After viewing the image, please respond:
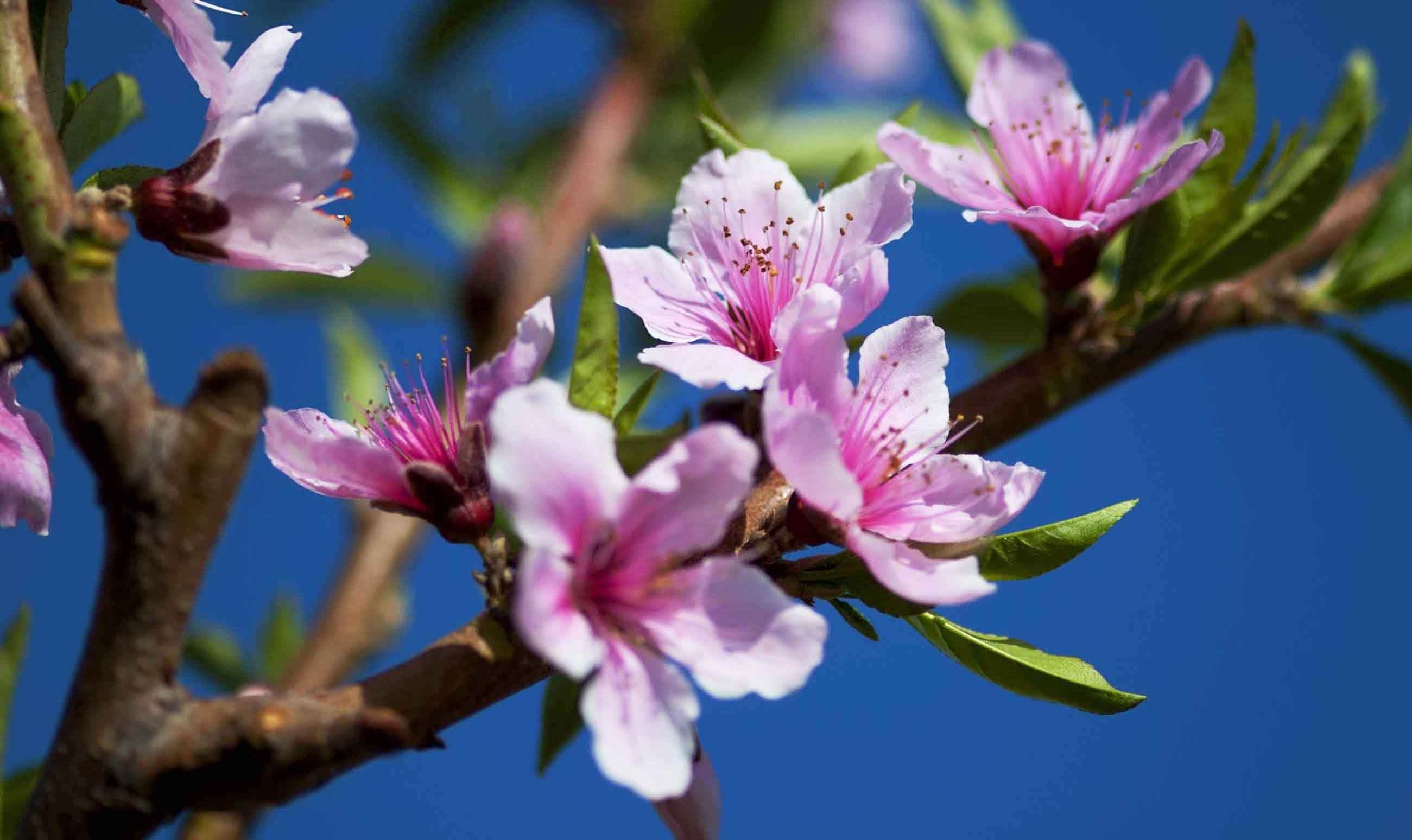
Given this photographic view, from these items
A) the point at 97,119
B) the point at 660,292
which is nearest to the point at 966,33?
the point at 660,292

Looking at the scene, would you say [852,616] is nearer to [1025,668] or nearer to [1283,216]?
[1025,668]

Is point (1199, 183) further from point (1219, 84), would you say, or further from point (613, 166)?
point (613, 166)

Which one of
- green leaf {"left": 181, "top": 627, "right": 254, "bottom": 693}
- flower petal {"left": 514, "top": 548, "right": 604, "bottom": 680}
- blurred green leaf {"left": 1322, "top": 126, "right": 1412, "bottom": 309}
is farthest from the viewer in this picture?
green leaf {"left": 181, "top": 627, "right": 254, "bottom": 693}

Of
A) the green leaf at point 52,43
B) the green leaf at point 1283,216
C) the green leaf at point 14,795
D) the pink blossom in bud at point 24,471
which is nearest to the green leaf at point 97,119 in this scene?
the green leaf at point 52,43

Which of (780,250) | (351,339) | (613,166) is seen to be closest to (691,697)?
(780,250)

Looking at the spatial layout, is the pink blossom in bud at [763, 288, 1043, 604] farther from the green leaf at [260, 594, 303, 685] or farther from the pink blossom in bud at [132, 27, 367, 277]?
the green leaf at [260, 594, 303, 685]

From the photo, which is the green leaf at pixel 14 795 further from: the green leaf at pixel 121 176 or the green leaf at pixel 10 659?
the green leaf at pixel 121 176

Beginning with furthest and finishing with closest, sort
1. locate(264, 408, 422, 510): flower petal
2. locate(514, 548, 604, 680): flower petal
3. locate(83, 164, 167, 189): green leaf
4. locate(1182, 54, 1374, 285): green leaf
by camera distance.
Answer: locate(1182, 54, 1374, 285): green leaf → locate(83, 164, 167, 189): green leaf → locate(264, 408, 422, 510): flower petal → locate(514, 548, 604, 680): flower petal

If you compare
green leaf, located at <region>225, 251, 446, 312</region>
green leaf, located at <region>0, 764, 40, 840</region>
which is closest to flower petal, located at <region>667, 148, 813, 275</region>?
green leaf, located at <region>0, 764, 40, 840</region>
